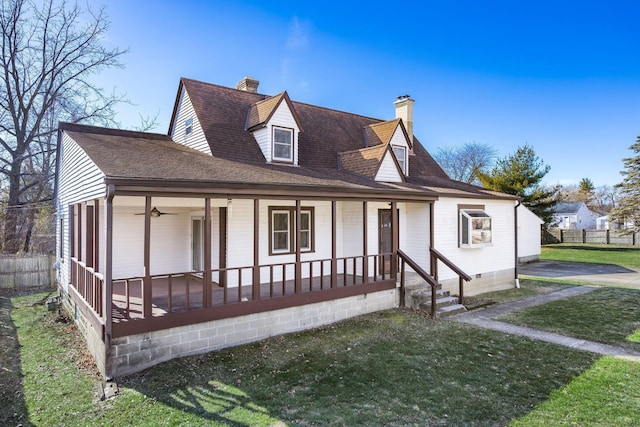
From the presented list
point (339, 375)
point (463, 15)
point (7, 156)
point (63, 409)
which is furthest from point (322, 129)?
point (7, 156)

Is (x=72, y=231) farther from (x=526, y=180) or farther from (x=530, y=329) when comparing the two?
(x=526, y=180)

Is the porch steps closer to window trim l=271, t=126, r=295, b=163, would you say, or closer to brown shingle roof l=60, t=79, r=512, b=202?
brown shingle roof l=60, t=79, r=512, b=202

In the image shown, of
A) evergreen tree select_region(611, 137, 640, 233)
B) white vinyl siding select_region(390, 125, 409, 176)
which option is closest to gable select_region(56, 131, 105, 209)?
white vinyl siding select_region(390, 125, 409, 176)

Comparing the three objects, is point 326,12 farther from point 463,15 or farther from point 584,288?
point 584,288

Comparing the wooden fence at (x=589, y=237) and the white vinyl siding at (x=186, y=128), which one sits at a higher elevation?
the white vinyl siding at (x=186, y=128)

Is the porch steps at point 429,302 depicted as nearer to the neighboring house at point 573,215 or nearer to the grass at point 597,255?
the grass at point 597,255

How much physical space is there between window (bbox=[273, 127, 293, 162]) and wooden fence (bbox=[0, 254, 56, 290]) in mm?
11506

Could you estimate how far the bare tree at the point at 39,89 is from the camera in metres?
20.2

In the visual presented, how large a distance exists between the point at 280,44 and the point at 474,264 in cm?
1407

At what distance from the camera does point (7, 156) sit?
67.6 feet

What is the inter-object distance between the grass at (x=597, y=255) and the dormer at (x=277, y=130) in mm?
21807

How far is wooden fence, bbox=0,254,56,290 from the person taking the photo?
1501cm

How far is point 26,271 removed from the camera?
603 inches

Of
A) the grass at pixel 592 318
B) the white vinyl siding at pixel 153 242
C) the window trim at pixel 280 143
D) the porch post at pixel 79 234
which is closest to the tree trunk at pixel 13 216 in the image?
the porch post at pixel 79 234
